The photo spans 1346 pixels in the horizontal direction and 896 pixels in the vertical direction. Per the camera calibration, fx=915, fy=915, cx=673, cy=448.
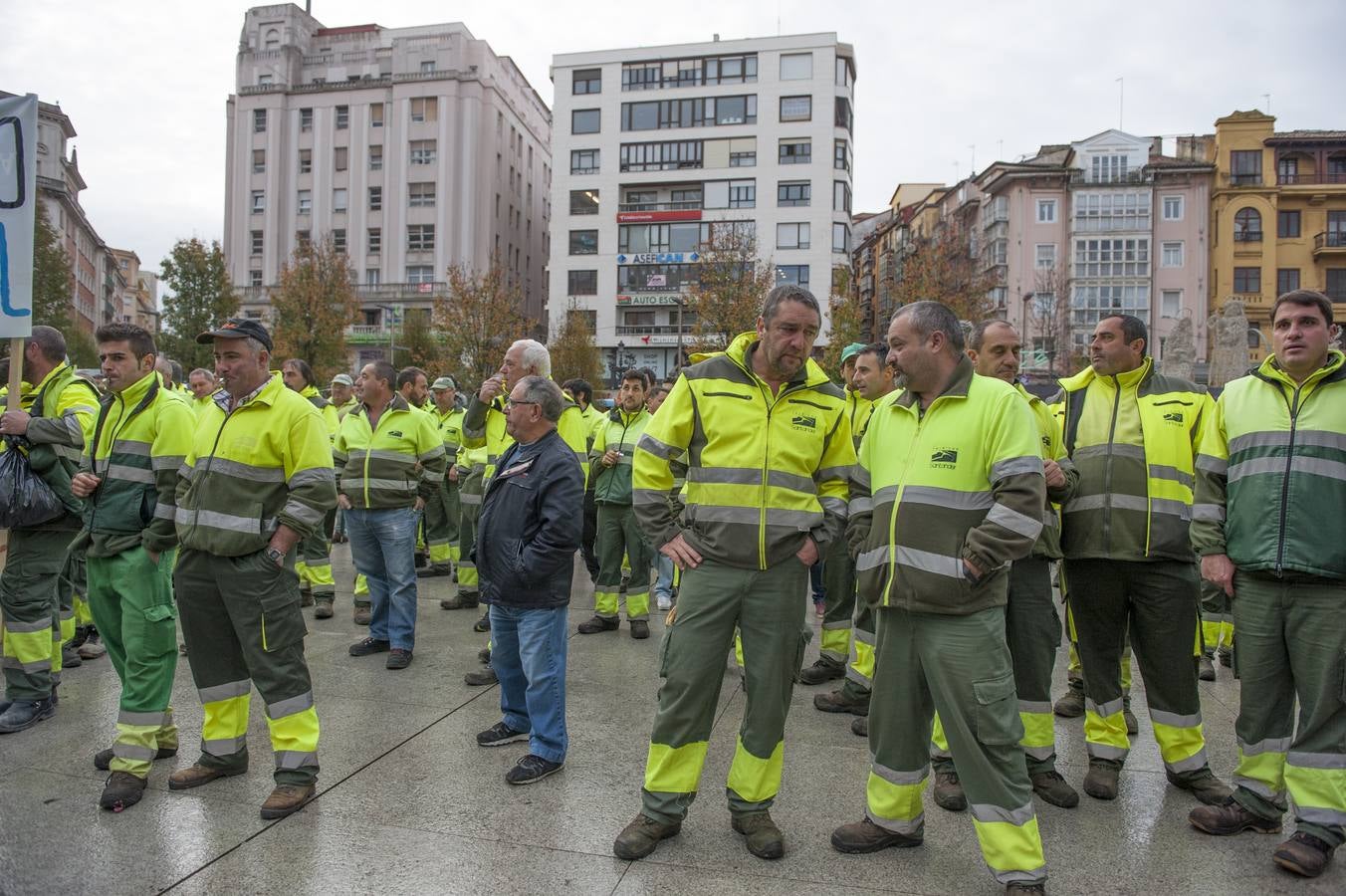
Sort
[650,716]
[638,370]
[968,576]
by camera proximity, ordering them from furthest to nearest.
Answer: [638,370]
[650,716]
[968,576]

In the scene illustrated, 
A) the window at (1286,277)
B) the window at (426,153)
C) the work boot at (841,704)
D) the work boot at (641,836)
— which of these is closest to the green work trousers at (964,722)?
the work boot at (641,836)

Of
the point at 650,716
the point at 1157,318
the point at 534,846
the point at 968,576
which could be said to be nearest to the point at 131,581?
the point at 534,846

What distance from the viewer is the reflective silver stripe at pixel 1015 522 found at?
11.2ft

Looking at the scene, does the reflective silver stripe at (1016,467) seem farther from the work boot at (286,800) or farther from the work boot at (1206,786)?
the work boot at (286,800)

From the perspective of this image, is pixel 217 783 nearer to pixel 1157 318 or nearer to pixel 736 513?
pixel 736 513

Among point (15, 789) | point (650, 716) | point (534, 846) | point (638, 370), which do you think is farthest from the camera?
point (638, 370)

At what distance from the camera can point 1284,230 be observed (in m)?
A: 57.7

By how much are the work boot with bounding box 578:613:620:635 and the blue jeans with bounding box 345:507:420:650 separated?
148 centimetres

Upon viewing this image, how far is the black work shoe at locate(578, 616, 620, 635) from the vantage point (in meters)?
7.92

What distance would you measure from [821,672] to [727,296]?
89.0 ft

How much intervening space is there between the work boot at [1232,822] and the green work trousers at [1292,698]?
0.03 m

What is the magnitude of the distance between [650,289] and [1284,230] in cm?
4022

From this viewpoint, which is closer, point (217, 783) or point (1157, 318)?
point (217, 783)

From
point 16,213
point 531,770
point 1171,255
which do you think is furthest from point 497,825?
point 1171,255
